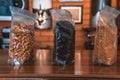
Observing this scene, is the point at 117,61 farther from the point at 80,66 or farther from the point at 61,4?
the point at 61,4

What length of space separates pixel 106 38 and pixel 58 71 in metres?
0.26

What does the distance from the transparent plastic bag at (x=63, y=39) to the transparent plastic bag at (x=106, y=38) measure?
11cm

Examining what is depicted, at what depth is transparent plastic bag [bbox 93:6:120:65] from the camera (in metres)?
1.25

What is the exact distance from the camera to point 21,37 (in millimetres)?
1250

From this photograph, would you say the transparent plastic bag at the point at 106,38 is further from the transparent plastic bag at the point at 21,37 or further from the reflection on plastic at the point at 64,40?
the transparent plastic bag at the point at 21,37

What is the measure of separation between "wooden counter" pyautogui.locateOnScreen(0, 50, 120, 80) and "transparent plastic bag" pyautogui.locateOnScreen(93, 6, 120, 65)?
0.14ft

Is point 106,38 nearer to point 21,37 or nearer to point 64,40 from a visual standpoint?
point 64,40

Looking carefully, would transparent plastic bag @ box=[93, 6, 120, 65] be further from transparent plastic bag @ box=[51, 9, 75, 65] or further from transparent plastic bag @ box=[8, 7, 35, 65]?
transparent plastic bag @ box=[8, 7, 35, 65]

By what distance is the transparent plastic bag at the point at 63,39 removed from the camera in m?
1.23

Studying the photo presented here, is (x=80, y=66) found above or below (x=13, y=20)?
below

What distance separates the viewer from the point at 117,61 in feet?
4.32

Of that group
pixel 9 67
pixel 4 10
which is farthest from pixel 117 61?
pixel 4 10

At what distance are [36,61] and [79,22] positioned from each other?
156 centimetres

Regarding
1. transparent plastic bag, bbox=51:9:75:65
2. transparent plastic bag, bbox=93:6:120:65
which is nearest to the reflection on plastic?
transparent plastic bag, bbox=51:9:75:65
